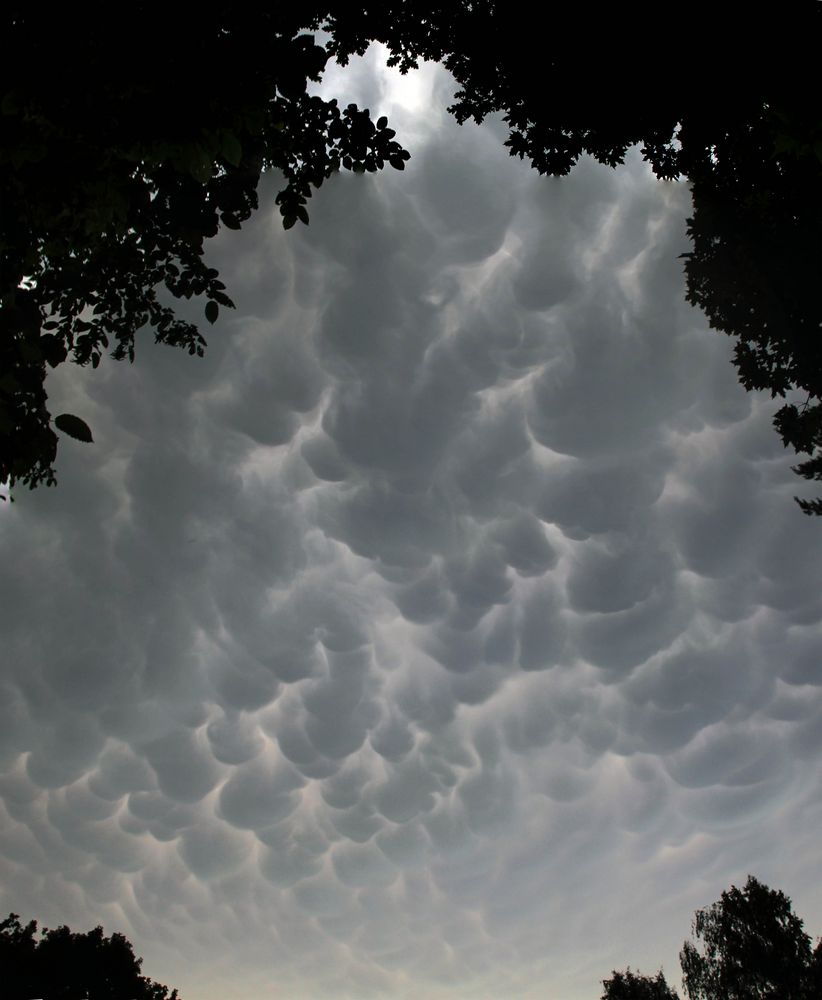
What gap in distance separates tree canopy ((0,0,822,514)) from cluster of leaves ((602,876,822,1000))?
38.0 meters

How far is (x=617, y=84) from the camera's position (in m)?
8.45

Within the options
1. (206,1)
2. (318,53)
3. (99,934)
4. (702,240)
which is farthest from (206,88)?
(99,934)

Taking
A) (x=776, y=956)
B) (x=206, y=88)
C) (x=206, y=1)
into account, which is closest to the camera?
(x=206, y=88)

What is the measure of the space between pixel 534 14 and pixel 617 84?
5.06 ft

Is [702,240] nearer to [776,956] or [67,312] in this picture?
[67,312]

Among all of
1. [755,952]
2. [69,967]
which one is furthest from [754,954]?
[69,967]

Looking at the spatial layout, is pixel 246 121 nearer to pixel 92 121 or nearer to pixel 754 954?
pixel 92 121

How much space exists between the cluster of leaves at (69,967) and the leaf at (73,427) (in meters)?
48.1

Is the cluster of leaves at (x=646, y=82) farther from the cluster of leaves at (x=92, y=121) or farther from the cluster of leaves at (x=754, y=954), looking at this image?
the cluster of leaves at (x=754, y=954)

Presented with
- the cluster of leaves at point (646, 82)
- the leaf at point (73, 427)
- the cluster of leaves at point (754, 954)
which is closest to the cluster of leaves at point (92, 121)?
the leaf at point (73, 427)

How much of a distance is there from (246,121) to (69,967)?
52.2 meters

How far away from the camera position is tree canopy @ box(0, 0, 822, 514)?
3.73 metres

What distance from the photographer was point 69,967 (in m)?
37.7

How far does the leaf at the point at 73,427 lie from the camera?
3.28 meters
